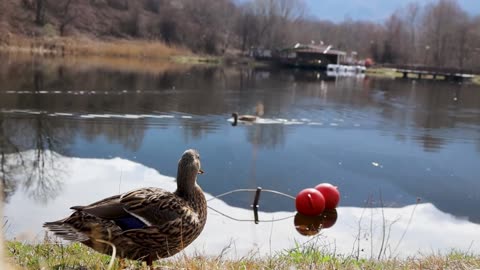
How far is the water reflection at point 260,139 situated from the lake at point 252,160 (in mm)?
61

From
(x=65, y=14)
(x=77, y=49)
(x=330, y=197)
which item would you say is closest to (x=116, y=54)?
(x=77, y=49)

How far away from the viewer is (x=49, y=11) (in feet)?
306

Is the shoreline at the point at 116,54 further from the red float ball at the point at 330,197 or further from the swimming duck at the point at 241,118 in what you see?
the red float ball at the point at 330,197

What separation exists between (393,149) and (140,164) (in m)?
9.06

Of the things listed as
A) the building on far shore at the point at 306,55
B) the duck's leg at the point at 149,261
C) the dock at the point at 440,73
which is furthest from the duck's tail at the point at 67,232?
the building on far shore at the point at 306,55

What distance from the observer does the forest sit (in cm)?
9462

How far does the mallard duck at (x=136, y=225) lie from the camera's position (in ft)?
13.1

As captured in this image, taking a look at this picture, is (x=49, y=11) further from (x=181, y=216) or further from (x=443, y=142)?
(x=181, y=216)

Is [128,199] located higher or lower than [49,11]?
lower

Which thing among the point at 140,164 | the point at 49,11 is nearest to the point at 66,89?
the point at 140,164

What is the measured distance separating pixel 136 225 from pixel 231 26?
112 m

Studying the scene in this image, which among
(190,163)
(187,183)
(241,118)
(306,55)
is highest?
(306,55)

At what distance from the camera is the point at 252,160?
15680 millimetres

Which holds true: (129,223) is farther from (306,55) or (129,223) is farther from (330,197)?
(306,55)
